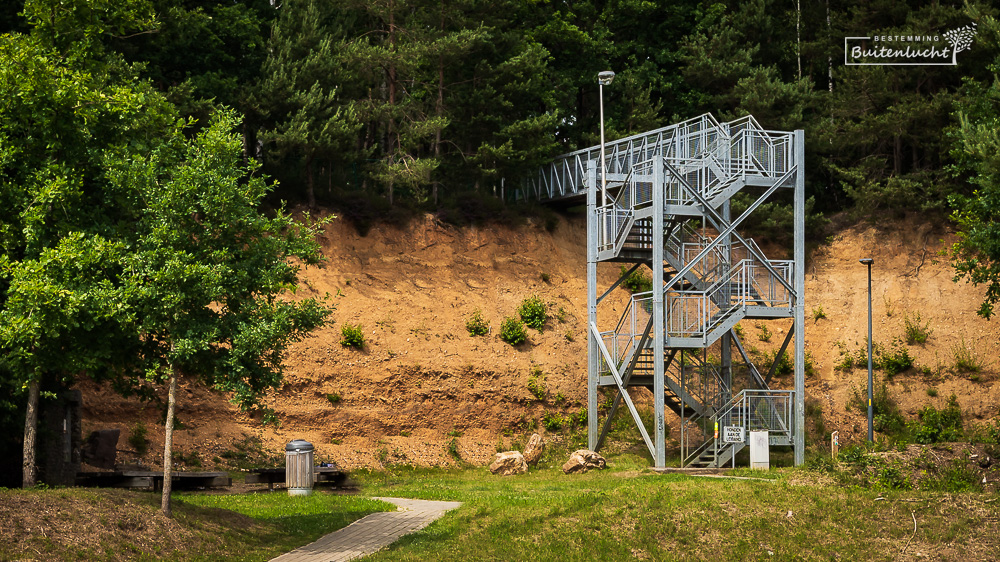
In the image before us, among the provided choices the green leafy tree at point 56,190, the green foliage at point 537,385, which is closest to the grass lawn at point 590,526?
the green leafy tree at point 56,190

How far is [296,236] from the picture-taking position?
57.5 feet

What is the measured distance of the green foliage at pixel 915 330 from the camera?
39.6 m

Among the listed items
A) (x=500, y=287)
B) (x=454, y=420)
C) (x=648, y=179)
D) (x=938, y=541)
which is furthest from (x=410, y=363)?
(x=938, y=541)

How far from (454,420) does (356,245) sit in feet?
29.4

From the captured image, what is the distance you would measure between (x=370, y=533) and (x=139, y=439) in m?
13.6

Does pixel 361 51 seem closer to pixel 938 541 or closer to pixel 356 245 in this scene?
pixel 356 245

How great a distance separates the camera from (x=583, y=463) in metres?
29.0

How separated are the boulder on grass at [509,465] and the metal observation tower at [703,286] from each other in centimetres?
341

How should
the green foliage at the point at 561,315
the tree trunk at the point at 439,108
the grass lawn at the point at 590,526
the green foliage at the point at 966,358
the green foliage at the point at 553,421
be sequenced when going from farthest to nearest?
the tree trunk at the point at 439,108 → the green foliage at the point at 561,315 → the green foliage at the point at 966,358 → the green foliage at the point at 553,421 → the grass lawn at the point at 590,526

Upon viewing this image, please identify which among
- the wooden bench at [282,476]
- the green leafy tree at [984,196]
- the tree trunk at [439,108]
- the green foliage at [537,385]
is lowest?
the wooden bench at [282,476]

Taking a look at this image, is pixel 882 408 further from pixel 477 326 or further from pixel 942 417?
pixel 477 326

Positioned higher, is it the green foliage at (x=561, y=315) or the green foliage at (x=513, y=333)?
the green foliage at (x=561, y=315)

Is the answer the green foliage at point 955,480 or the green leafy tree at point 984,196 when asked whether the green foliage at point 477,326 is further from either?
the green foliage at point 955,480

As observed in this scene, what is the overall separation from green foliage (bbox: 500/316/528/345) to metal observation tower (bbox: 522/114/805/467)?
4549 millimetres
